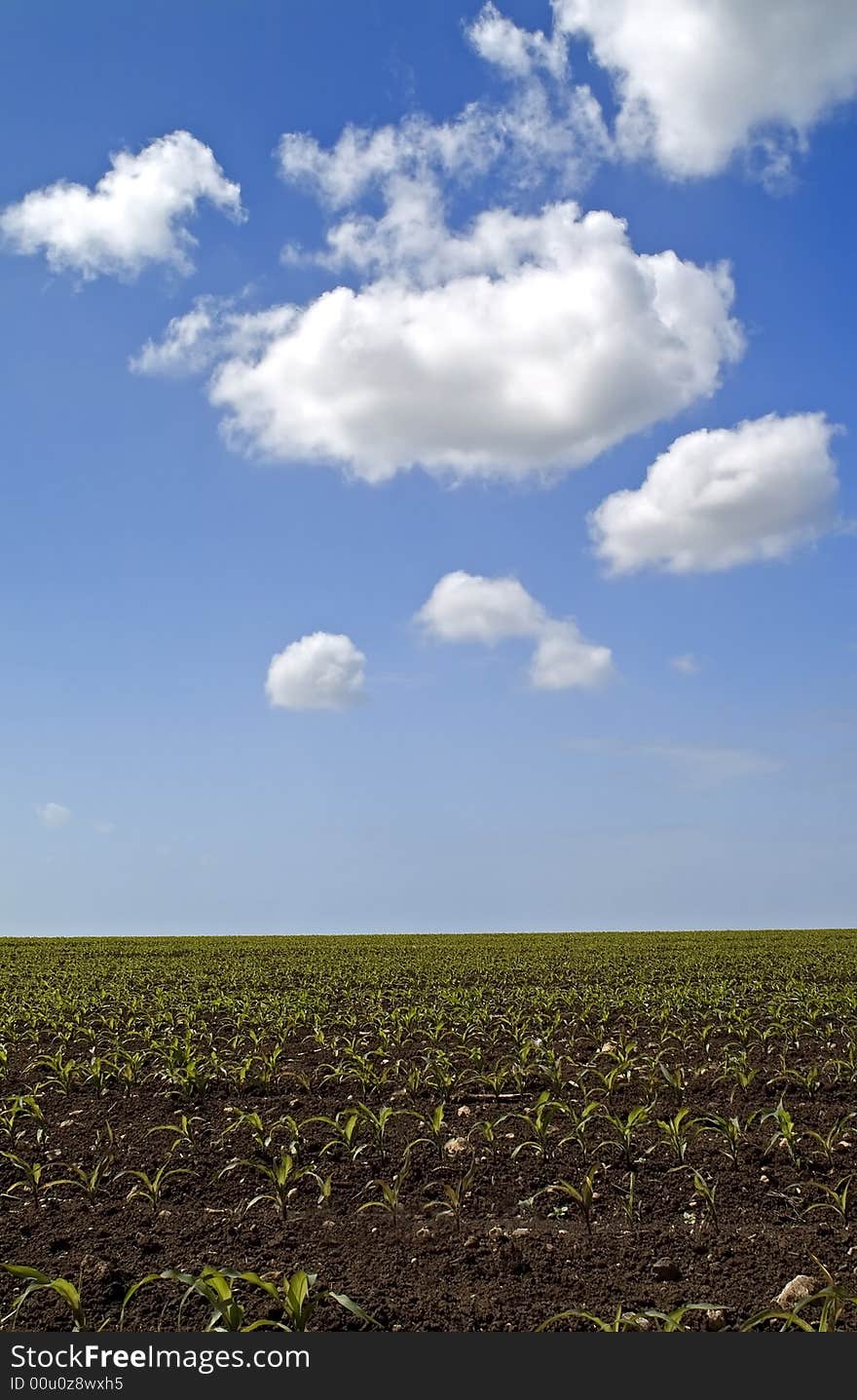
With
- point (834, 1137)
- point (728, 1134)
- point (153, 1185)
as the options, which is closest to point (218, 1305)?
point (153, 1185)

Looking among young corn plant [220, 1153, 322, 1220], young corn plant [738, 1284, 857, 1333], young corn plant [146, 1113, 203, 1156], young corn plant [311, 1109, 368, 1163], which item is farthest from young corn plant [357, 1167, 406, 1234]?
young corn plant [738, 1284, 857, 1333]

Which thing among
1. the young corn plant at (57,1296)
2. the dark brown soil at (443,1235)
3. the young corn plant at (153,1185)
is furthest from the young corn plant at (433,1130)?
the young corn plant at (57,1296)

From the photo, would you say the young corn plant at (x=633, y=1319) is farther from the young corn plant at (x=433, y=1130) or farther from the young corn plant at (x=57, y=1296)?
the young corn plant at (x=433, y=1130)

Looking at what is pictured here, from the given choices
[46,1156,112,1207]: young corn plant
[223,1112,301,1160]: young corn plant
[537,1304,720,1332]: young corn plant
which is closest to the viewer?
[537,1304,720,1332]: young corn plant

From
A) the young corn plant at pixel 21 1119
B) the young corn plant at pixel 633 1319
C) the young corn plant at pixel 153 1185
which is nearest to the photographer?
the young corn plant at pixel 633 1319

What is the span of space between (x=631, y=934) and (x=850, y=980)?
14.2 m

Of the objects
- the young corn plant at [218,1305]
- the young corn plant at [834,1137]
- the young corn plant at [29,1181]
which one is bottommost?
the young corn plant at [834,1137]

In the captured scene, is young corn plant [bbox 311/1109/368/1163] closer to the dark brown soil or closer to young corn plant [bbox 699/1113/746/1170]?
the dark brown soil

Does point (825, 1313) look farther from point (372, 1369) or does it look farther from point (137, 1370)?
point (137, 1370)

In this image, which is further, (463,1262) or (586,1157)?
(586,1157)

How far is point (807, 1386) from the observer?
3926 millimetres

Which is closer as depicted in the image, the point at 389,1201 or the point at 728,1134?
the point at 389,1201

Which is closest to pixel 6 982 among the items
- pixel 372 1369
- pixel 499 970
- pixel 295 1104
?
pixel 499 970

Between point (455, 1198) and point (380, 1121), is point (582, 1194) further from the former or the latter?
point (380, 1121)
